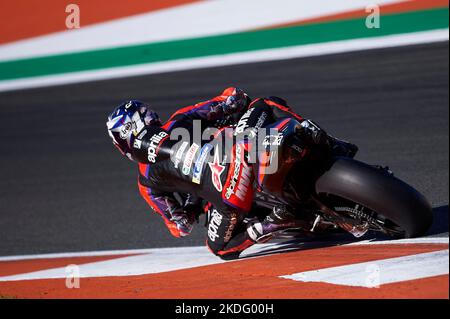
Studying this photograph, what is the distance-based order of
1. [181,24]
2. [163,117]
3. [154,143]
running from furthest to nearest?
[181,24], [163,117], [154,143]

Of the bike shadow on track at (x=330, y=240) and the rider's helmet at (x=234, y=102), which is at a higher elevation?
the rider's helmet at (x=234, y=102)

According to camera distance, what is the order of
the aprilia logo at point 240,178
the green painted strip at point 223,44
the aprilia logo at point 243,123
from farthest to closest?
the green painted strip at point 223,44
the aprilia logo at point 243,123
the aprilia logo at point 240,178

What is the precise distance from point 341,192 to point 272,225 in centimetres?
68

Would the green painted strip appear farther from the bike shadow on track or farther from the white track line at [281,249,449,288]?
the white track line at [281,249,449,288]

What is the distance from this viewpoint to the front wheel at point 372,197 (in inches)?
182

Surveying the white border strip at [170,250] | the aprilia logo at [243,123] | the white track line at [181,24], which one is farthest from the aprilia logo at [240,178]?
the white track line at [181,24]

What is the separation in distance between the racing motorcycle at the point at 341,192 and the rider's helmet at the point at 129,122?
37.7 inches

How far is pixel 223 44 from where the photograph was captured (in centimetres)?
1242

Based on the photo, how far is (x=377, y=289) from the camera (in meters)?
4.16

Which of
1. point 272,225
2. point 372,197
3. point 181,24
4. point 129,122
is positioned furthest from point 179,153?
point 181,24

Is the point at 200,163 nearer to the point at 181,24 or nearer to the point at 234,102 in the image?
the point at 234,102

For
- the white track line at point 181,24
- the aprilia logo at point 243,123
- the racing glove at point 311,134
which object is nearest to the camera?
the racing glove at point 311,134

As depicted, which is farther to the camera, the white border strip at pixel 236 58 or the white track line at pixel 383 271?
the white border strip at pixel 236 58

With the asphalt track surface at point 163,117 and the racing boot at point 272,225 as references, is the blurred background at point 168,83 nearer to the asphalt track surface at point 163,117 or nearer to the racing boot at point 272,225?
the asphalt track surface at point 163,117
